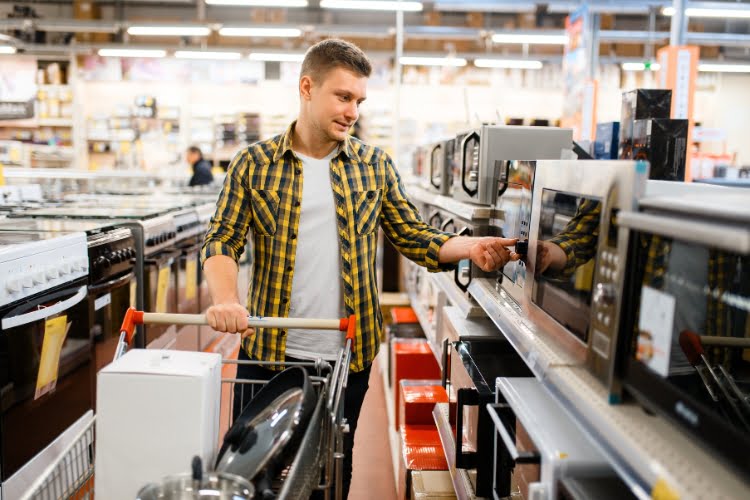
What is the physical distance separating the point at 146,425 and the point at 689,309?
46.5 inches

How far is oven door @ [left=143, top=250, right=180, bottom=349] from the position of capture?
13.4 ft

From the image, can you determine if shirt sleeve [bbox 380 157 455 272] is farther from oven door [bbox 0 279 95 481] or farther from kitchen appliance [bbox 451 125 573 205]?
oven door [bbox 0 279 95 481]

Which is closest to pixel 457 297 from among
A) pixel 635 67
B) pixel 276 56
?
pixel 276 56

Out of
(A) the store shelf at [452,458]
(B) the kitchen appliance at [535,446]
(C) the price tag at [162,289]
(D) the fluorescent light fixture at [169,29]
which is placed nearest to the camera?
(B) the kitchen appliance at [535,446]

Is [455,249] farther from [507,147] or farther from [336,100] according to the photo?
[507,147]

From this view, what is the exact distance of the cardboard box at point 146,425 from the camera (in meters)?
1.48

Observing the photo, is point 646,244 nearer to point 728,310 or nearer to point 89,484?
point 728,310

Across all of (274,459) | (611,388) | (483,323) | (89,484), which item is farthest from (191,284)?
(611,388)

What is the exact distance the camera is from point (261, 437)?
1530 mm

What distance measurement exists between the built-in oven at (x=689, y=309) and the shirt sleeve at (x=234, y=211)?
133cm

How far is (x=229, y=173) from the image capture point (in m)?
2.23

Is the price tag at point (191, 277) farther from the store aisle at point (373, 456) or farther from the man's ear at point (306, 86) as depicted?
the man's ear at point (306, 86)

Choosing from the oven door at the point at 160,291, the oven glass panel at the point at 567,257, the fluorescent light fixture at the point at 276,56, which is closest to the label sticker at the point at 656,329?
the oven glass panel at the point at 567,257

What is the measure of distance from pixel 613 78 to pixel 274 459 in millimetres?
12360
